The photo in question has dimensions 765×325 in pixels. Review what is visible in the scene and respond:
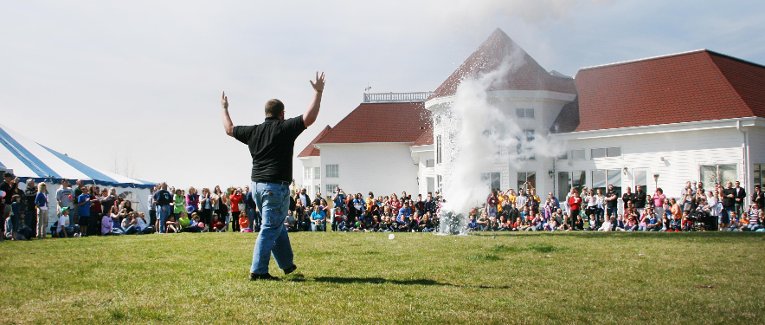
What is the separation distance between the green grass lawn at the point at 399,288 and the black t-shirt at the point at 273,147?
123cm

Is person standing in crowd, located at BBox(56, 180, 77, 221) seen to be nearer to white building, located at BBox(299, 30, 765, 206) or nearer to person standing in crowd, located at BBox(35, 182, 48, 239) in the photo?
person standing in crowd, located at BBox(35, 182, 48, 239)

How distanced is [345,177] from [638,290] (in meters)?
49.8

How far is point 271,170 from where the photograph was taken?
8.36 m

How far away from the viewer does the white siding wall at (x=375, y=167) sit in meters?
56.3

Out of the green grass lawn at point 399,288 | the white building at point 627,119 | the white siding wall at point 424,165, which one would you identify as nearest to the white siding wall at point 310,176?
the white siding wall at point 424,165

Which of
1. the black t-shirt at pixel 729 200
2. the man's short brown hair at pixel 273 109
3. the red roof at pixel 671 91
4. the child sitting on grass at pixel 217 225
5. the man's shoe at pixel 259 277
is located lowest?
the man's shoe at pixel 259 277

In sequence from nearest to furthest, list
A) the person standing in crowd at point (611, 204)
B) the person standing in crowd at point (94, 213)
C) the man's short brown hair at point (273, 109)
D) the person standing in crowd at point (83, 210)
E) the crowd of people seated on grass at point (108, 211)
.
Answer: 1. the man's short brown hair at point (273, 109)
2. the crowd of people seated on grass at point (108, 211)
3. the person standing in crowd at point (83, 210)
4. the person standing in crowd at point (94, 213)
5. the person standing in crowd at point (611, 204)

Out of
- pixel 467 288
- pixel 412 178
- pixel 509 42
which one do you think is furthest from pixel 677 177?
pixel 467 288

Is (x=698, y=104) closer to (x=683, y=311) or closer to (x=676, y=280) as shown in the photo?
(x=676, y=280)

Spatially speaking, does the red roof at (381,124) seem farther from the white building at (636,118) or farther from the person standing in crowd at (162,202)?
the person standing in crowd at (162,202)

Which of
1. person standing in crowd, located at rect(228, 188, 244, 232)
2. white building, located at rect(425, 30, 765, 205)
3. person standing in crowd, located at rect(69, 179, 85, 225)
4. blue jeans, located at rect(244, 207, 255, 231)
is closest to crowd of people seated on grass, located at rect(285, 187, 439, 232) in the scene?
person standing in crowd, located at rect(228, 188, 244, 232)

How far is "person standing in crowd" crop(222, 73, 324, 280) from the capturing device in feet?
27.3

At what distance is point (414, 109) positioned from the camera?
5919cm

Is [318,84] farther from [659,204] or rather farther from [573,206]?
[659,204]
